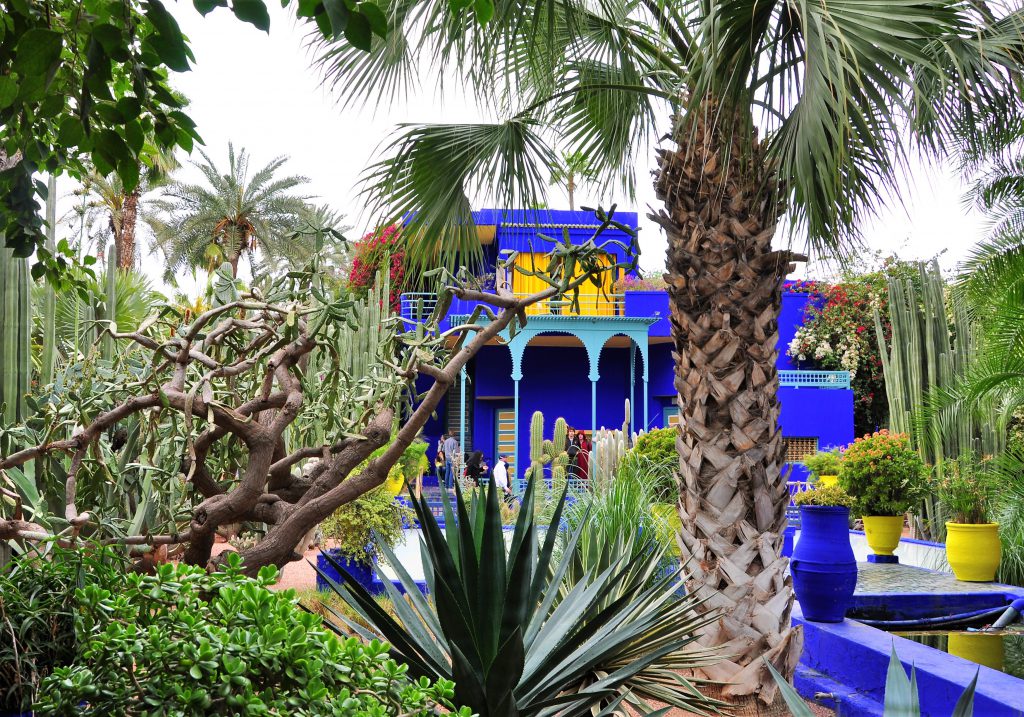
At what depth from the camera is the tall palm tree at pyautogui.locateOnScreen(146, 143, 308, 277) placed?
24.8m

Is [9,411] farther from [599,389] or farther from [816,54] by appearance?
[599,389]

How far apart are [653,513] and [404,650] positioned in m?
4.48

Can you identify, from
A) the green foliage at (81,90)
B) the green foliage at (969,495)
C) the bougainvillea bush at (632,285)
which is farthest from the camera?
the bougainvillea bush at (632,285)

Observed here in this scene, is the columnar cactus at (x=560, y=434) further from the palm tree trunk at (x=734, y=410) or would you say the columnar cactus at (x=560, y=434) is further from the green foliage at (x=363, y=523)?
the palm tree trunk at (x=734, y=410)

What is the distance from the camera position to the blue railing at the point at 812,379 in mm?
20500

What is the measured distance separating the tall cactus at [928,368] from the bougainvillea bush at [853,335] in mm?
7336

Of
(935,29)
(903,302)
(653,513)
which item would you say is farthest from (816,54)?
(903,302)

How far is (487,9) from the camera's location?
5.31 feet

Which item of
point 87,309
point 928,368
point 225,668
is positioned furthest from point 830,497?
point 225,668

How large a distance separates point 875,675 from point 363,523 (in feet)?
14.6

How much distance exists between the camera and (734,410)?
502 cm

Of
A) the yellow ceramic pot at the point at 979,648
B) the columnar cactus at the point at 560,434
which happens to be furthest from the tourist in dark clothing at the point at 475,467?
the yellow ceramic pot at the point at 979,648

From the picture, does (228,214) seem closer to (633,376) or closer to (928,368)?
(633,376)

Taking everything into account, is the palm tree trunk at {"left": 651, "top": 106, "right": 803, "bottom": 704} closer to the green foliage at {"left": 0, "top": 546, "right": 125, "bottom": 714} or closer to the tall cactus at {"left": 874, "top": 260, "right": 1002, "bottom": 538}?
the green foliage at {"left": 0, "top": 546, "right": 125, "bottom": 714}
